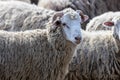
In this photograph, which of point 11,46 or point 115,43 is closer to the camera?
point 11,46

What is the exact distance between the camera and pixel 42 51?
620cm

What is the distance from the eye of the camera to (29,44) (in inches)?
243

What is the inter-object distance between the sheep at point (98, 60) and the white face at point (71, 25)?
0.61 meters

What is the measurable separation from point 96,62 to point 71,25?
804 mm

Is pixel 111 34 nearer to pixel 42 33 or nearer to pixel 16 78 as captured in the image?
pixel 42 33

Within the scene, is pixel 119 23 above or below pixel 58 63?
above

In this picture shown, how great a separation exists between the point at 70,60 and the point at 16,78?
0.81m

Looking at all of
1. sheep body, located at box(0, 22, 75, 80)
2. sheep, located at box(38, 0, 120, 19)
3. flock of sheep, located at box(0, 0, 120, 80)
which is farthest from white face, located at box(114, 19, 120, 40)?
sheep, located at box(38, 0, 120, 19)

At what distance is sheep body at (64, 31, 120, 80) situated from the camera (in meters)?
6.43

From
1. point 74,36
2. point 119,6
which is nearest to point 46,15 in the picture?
point 74,36

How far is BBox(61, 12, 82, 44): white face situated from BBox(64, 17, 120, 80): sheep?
61cm

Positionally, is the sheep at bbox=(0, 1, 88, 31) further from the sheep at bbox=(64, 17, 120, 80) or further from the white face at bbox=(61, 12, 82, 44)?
the white face at bbox=(61, 12, 82, 44)

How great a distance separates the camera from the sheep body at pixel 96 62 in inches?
253

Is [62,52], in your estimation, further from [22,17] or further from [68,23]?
[22,17]
